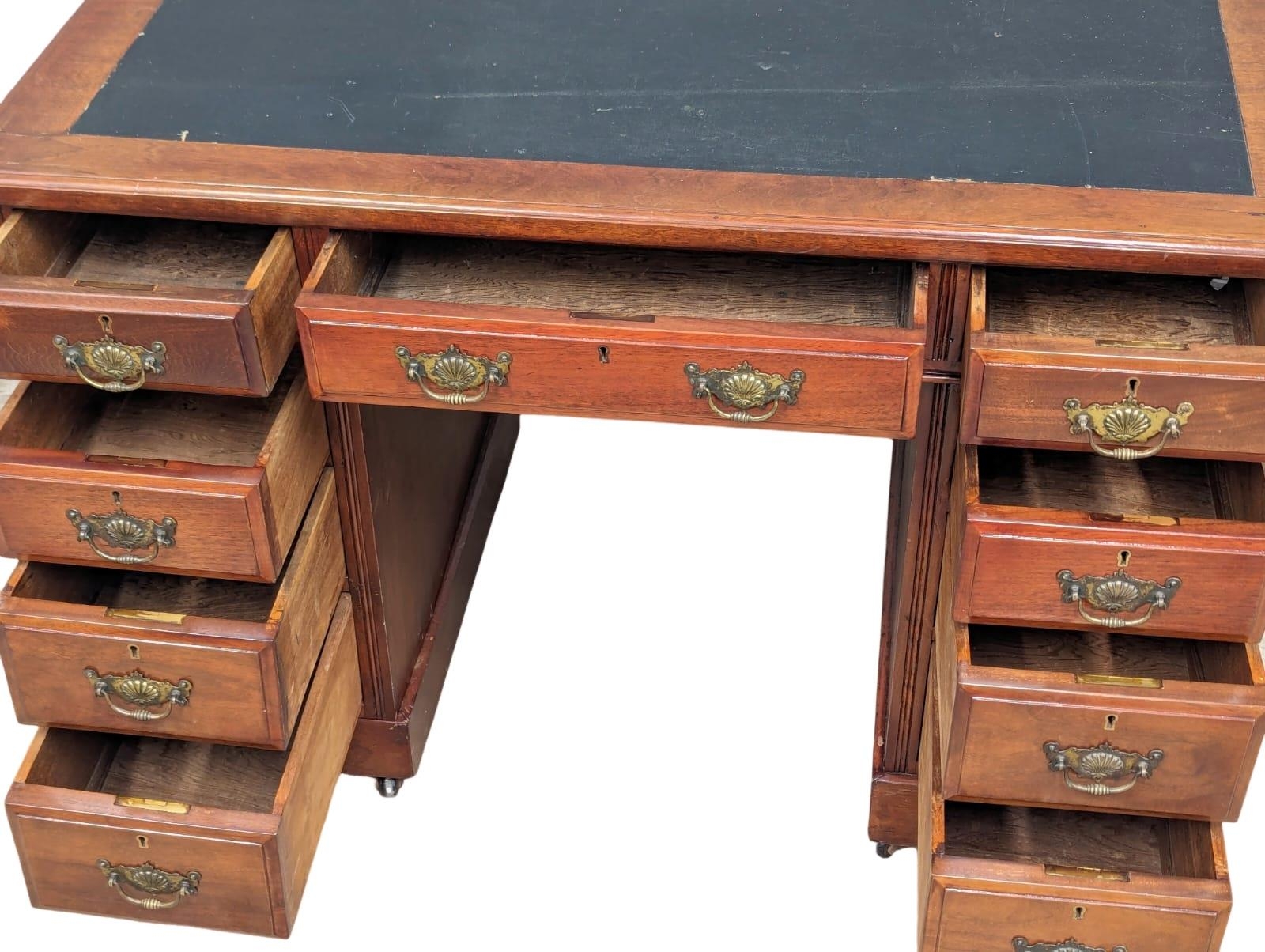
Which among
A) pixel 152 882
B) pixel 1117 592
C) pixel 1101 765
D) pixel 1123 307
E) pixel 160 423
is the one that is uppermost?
pixel 1123 307

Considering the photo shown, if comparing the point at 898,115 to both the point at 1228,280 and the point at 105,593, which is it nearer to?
the point at 1228,280

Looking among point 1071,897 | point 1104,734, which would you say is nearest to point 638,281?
point 1104,734

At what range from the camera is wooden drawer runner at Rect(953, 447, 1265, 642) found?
1999 millimetres

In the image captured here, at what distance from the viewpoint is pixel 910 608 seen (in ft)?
7.80

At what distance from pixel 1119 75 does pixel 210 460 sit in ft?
3.85

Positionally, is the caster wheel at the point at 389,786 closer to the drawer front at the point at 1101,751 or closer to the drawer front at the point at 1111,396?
the drawer front at the point at 1101,751

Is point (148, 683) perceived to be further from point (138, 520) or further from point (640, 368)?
point (640, 368)

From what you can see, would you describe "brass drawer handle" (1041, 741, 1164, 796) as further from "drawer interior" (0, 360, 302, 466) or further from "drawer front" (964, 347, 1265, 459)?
"drawer interior" (0, 360, 302, 466)

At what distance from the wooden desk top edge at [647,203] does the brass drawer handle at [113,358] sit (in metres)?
0.17

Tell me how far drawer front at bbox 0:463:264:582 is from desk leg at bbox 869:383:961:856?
0.76 meters

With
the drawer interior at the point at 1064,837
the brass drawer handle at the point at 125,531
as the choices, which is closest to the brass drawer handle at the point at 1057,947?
the drawer interior at the point at 1064,837

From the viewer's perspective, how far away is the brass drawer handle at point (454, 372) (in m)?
2.01

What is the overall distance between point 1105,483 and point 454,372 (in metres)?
0.79

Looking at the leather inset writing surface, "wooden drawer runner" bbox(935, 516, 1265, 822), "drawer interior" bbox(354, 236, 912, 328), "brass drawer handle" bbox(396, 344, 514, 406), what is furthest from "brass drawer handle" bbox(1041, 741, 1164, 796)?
"brass drawer handle" bbox(396, 344, 514, 406)
